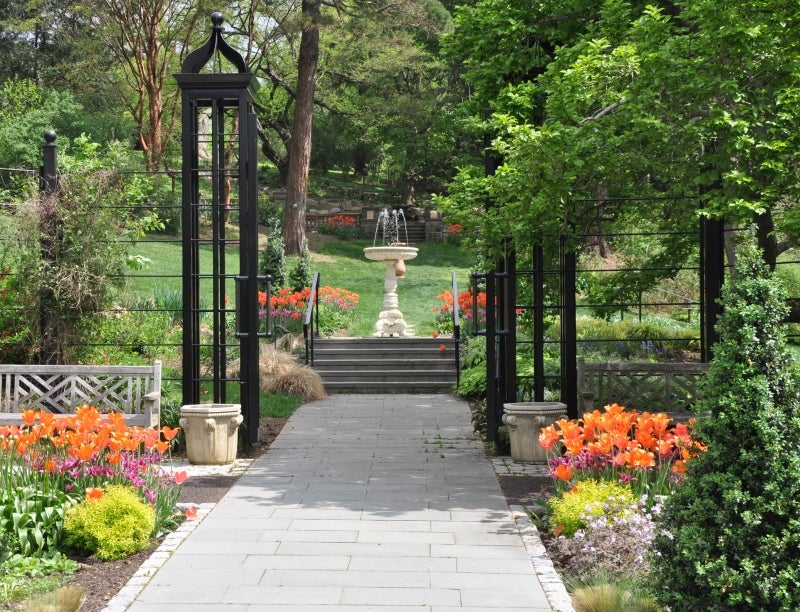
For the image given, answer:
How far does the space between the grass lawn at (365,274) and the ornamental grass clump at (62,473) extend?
10.3 meters

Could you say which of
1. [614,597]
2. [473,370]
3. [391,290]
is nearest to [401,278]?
[391,290]

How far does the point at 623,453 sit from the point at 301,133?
19926mm

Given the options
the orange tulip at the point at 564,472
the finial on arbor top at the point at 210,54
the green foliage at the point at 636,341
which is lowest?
the orange tulip at the point at 564,472

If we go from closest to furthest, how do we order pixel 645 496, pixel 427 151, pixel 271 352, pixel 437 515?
pixel 645 496
pixel 437 515
pixel 271 352
pixel 427 151

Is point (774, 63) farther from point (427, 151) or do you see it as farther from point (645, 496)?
point (427, 151)

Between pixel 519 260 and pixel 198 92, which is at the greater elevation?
pixel 198 92

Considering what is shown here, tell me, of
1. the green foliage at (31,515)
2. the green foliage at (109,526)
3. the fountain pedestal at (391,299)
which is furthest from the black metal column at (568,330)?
the fountain pedestal at (391,299)

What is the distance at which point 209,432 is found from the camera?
27.8 feet

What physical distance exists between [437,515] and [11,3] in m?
30.8

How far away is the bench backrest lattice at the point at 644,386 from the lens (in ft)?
30.6

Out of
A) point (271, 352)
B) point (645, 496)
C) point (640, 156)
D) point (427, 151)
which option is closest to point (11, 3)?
point (427, 151)

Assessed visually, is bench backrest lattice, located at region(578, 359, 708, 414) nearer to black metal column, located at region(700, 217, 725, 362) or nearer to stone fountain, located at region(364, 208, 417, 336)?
black metal column, located at region(700, 217, 725, 362)

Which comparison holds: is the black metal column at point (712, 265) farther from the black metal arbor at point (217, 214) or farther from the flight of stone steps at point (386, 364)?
the flight of stone steps at point (386, 364)

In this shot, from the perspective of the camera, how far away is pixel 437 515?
670 centimetres
